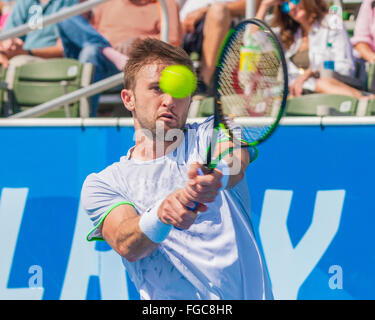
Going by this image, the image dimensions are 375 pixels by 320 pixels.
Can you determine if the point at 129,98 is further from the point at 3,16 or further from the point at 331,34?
the point at 3,16

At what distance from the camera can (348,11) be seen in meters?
4.71

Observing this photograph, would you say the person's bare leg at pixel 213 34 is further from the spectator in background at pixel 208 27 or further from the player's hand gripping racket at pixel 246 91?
the player's hand gripping racket at pixel 246 91

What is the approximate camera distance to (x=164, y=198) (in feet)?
8.53

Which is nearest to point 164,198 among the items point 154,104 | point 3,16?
point 154,104

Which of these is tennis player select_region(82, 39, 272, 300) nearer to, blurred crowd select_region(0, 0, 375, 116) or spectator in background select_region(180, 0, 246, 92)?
blurred crowd select_region(0, 0, 375, 116)

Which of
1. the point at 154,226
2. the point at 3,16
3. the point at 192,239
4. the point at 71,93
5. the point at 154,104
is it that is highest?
the point at 3,16

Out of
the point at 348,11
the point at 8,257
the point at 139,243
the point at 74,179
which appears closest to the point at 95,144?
the point at 74,179

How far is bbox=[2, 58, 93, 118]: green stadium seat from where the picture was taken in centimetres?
480

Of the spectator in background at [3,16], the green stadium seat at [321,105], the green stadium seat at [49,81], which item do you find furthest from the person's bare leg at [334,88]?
the spectator in background at [3,16]

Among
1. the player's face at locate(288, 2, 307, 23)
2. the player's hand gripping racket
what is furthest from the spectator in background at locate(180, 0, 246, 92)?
the player's hand gripping racket

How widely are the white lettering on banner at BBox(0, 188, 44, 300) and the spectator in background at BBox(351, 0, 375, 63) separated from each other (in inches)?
86.4

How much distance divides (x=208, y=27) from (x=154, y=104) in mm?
2284

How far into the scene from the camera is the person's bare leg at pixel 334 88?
14.0 feet
